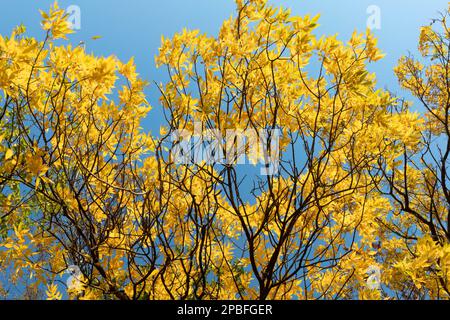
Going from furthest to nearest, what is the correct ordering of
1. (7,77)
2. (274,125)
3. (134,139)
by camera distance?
(134,139) < (274,125) < (7,77)

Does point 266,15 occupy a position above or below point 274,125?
above

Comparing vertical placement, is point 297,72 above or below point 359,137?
above

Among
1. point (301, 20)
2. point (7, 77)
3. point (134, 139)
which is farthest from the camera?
point (134, 139)

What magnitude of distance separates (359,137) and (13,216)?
305 cm

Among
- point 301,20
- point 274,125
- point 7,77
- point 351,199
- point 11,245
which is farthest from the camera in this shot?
point 351,199

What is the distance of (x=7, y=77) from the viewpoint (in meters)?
2.38

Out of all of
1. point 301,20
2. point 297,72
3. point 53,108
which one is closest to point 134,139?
point 53,108

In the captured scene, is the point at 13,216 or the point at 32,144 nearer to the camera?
the point at 32,144
